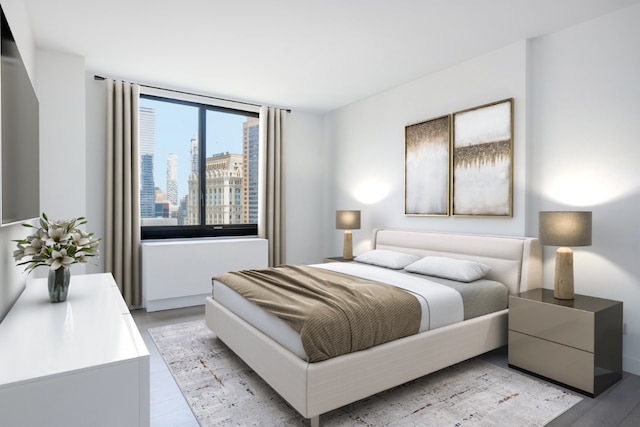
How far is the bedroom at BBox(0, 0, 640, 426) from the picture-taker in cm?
264

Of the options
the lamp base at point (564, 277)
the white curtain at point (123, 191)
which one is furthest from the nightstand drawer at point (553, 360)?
the white curtain at point (123, 191)

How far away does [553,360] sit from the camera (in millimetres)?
2467

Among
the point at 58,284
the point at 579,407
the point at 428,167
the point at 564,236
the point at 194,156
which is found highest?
the point at 194,156

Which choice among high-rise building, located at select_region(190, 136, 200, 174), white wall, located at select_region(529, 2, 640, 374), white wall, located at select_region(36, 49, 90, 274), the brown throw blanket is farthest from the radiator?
white wall, located at select_region(529, 2, 640, 374)

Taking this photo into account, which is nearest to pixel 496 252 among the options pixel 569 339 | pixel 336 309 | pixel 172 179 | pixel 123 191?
pixel 569 339

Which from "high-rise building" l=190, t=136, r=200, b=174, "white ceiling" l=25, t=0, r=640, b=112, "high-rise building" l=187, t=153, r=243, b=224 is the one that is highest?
"white ceiling" l=25, t=0, r=640, b=112

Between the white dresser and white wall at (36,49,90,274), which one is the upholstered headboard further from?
white wall at (36,49,90,274)

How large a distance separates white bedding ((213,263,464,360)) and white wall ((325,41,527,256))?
1.10 m

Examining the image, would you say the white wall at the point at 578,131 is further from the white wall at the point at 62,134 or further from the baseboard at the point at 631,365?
the white wall at the point at 62,134

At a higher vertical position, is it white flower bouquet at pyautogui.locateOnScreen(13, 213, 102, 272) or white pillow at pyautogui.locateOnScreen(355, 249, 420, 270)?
white flower bouquet at pyautogui.locateOnScreen(13, 213, 102, 272)

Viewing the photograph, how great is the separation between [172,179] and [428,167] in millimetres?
3208

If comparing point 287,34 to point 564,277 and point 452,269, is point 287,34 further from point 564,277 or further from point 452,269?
point 564,277

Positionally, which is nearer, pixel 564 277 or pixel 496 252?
pixel 564 277

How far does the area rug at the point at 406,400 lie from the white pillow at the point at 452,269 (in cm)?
67
